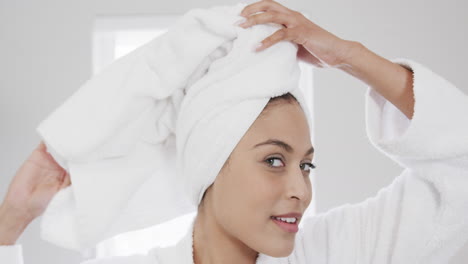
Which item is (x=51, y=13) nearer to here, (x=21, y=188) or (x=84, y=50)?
(x=84, y=50)

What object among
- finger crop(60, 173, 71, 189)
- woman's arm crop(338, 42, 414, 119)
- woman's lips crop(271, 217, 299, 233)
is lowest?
woman's lips crop(271, 217, 299, 233)

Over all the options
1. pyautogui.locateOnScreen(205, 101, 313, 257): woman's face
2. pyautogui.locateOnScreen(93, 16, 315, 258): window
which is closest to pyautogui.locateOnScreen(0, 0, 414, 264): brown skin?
pyautogui.locateOnScreen(205, 101, 313, 257): woman's face

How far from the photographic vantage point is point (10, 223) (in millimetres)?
1093

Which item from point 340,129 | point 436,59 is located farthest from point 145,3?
point 436,59

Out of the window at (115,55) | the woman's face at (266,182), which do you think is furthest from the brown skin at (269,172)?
the window at (115,55)

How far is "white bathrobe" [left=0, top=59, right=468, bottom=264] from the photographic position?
3.40ft

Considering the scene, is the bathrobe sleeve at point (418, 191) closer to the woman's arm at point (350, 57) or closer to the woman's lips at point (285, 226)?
the woman's arm at point (350, 57)

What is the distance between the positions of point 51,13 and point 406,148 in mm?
1900

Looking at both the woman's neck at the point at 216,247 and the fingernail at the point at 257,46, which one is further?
the woman's neck at the point at 216,247

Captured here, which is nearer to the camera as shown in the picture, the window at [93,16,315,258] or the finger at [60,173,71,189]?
the finger at [60,173,71,189]

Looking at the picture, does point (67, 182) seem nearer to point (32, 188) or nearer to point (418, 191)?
point (32, 188)

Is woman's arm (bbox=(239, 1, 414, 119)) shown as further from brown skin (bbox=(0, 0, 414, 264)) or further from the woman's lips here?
the woman's lips

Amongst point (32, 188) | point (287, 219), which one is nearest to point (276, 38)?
point (287, 219)

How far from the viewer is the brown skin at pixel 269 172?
1.04 metres
